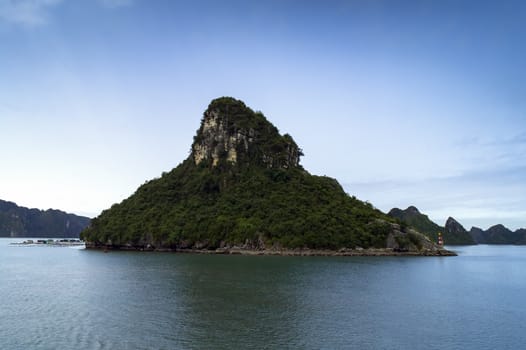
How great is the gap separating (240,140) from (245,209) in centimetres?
2479

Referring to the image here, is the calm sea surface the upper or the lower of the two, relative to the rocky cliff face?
lower

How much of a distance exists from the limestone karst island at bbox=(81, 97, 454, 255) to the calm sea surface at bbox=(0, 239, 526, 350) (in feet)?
139

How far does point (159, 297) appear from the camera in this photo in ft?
115

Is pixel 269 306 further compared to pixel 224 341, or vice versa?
pixel 269 306

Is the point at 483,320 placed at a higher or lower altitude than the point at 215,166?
lower

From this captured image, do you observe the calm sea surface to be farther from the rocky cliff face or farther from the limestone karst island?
the rocky cliff face

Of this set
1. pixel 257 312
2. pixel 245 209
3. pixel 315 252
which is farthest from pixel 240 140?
pixel 257 312

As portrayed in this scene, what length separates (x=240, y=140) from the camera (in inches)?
4776

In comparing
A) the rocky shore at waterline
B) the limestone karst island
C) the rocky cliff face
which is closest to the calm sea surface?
the rocky shore at waterline

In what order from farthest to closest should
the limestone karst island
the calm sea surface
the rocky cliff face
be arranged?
the rocky cliff face < the limestone karst island < the calm sea surface

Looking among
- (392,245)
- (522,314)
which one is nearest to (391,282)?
(522,314)

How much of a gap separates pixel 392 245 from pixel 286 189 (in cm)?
3262

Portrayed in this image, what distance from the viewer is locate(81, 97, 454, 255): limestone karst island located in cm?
9294

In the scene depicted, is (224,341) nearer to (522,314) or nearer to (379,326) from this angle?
(379,326)
